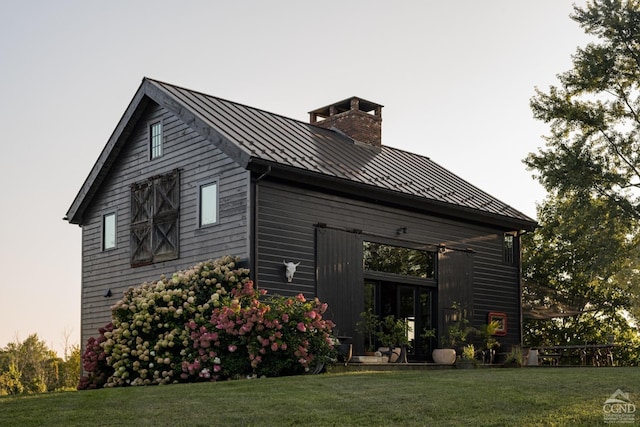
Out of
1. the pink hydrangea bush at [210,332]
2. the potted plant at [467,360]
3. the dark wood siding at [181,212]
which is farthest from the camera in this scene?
the potted plant at [467,360]

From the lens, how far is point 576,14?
2497cm

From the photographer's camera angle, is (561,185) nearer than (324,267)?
No

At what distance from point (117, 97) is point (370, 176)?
6.92 metres

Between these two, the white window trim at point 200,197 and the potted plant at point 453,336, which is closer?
the white window trim at point 200,197

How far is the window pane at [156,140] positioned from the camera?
2020 centimetres

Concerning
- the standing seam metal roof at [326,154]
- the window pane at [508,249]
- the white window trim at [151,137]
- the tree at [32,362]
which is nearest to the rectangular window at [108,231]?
the white window trim at [151,137]

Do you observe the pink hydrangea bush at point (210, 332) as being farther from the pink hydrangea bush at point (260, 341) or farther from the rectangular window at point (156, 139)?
the rectangular window at point (156, 139)

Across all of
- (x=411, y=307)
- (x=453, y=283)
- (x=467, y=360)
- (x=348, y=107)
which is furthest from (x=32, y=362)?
(x=467, y=360)

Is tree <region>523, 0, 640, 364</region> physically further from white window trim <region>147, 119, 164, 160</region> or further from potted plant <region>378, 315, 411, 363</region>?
white window trim <region>147, 119, 164, 160</region>

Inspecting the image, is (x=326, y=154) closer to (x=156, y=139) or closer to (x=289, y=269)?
(x=289, y=269)

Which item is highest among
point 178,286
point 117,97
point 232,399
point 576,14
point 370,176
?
point 576,14

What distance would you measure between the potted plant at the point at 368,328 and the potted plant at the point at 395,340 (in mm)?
205

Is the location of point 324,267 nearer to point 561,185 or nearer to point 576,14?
point 561,185

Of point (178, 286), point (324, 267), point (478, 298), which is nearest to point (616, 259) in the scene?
point (478, 298)
